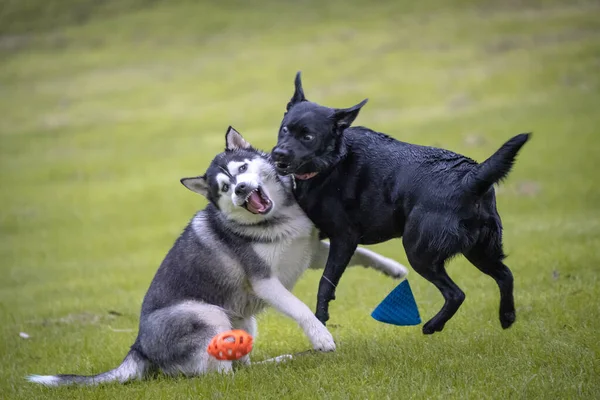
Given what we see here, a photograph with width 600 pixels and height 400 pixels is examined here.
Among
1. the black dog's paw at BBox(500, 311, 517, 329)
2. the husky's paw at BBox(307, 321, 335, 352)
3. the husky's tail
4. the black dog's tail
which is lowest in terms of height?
the husky's tail

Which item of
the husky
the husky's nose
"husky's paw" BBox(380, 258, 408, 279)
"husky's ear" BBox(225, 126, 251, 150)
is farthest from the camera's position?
"husky's paw" BBox(380, 258, 408, 279)

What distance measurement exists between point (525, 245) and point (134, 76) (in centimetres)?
3506

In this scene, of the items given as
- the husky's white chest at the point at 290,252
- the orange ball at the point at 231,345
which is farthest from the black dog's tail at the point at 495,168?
the orange ball at the point at 231,345

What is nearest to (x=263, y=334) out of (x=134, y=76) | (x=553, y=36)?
(x=553, y=36)

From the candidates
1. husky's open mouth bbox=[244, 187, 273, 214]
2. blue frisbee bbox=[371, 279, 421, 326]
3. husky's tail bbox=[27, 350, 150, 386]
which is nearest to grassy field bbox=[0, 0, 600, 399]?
husky's tail bbox=[27, 350, 150, 386]

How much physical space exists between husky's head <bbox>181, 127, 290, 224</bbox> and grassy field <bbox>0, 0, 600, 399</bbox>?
1343 mm

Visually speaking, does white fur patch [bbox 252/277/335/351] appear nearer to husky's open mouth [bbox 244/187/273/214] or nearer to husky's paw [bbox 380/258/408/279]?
husky's open mouth [bbox 244/187/273/214]

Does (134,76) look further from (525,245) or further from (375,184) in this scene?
(375,184)

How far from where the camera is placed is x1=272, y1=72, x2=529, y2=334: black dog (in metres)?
5.74

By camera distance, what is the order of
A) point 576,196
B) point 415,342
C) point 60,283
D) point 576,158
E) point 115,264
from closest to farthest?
1. point 415,342
2. point 60,283
3. point 115,264
4. point 576,196
5. point 576,158

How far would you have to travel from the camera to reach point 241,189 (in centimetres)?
667

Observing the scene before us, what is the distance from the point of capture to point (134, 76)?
44188 millimetres

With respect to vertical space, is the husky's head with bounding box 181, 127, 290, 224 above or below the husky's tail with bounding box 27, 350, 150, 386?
above

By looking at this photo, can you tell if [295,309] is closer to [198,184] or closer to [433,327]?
[433,327]
